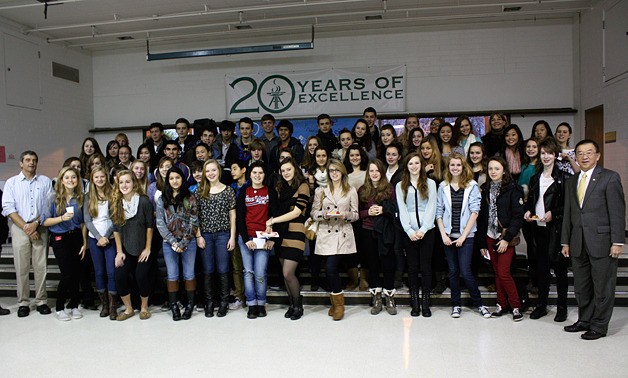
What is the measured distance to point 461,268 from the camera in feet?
13.8

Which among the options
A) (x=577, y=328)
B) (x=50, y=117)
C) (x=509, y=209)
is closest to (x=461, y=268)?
(x=509, y=209)

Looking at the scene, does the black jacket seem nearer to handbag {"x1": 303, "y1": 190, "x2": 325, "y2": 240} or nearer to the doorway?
handbag {"x1": 303, "y1": 190, "x2": 325, "y2": 240}

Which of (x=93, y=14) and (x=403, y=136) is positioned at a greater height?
(x=93, y=14)

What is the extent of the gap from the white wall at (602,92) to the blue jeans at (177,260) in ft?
20.2

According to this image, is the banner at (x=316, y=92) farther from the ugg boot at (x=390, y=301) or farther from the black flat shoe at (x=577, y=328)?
the black flat shoe at (x=577, y=328)

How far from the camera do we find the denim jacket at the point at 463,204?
4.12 meters

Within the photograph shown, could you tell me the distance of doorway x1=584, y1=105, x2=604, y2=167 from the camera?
7.70 m

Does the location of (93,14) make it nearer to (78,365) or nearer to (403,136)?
(403,136)

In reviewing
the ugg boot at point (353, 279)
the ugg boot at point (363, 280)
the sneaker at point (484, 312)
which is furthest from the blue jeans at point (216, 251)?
the sneaker at point (484, 312)

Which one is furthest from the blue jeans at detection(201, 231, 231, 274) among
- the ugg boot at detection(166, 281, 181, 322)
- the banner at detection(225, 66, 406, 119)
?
the banner at detection(225, 66, 406, 119)

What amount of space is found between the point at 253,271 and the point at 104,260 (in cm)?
145

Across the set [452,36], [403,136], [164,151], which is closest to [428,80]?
[452,36]

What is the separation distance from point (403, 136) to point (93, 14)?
581 cm

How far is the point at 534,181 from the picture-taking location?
4.15 m
